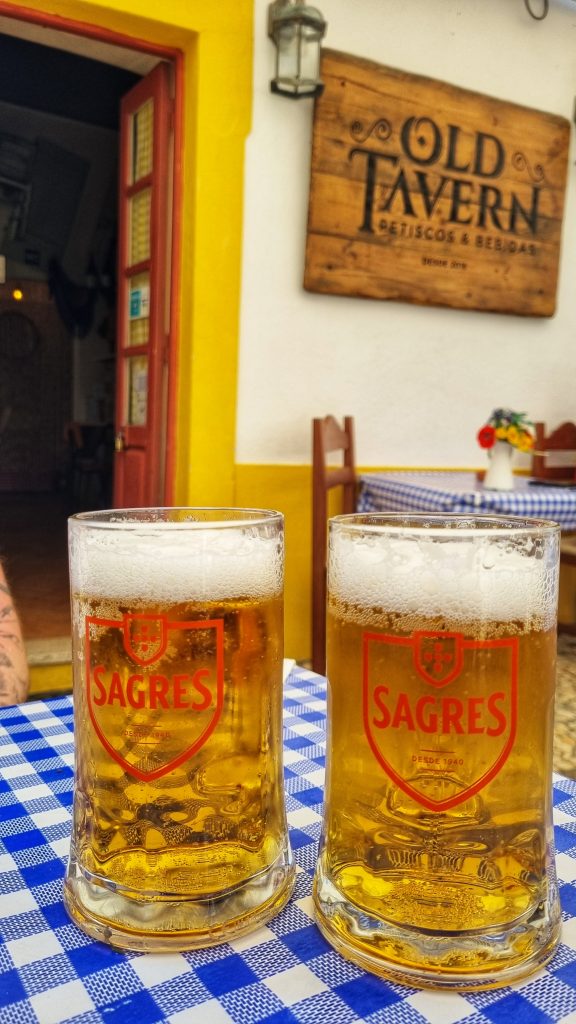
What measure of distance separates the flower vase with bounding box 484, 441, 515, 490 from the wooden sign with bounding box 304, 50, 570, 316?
1.06 metres

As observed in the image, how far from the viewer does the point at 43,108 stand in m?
6.34

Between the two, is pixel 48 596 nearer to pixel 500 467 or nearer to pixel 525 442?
pixel 500 467

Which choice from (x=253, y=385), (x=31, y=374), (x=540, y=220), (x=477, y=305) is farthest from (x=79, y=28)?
(x=31, y=374)

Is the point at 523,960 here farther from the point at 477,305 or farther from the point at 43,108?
the point at 43,108

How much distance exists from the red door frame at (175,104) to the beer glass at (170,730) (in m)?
2.83

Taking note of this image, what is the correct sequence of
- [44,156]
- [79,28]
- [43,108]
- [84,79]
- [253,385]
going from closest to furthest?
[79,28] → [253,385] → [84,79] → [43,108] → [44,156]

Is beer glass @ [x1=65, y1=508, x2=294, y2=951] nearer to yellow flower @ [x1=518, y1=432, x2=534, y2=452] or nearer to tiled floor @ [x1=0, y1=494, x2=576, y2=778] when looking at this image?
tiled floor @ [x1=0, y1=494, x2=576, y2=778]

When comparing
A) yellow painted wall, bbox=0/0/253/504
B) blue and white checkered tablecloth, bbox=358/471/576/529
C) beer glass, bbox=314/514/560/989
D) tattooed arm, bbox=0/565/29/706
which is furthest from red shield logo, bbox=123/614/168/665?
yellow painted wall, bbox=0/0/253/504

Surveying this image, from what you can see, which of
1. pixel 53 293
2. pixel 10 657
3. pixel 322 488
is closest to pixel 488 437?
pixel 322 488

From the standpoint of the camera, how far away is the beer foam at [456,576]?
431 mm

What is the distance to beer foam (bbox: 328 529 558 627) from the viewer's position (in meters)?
0.43

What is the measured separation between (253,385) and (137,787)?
2914 millimetres

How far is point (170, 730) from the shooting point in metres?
0.46

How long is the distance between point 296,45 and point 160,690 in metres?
3.20
